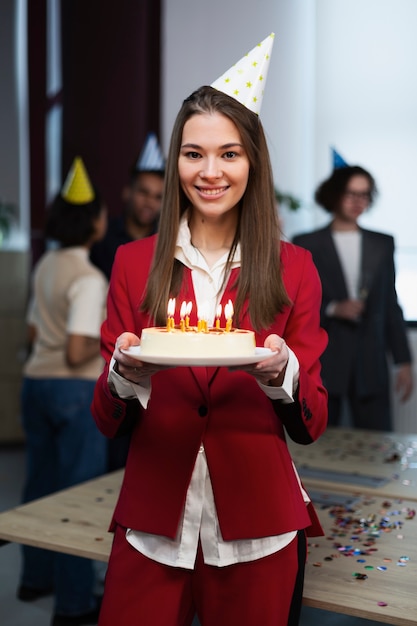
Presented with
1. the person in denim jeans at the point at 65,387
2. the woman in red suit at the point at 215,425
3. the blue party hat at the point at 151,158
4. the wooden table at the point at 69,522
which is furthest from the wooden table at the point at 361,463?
the blue party hat at the point at 151,158

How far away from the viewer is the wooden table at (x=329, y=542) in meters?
1.58

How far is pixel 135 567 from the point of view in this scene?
149 centimetres

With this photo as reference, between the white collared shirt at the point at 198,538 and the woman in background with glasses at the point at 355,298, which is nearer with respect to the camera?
the white collared shirt at the point at 198,538

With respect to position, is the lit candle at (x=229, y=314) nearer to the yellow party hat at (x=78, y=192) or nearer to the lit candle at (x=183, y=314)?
the lit candle at (x=183, y=314)

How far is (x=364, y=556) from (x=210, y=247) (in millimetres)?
750

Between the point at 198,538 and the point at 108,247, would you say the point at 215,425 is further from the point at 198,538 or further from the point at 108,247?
the point at 108,247

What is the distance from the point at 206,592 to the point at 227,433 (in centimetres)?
27

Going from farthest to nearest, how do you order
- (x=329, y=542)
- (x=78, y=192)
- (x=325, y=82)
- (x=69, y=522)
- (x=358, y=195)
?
(x=325, y=82), (x=358, y=195), (x=78, y=192), (x=69, y=522), (x=329, y=542)

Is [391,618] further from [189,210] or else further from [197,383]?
[189,210]

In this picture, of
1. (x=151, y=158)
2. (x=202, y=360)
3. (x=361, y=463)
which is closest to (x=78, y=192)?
(x=151, y=158)

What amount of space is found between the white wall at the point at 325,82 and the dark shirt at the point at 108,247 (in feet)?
4.32

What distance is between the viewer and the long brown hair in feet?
4.90

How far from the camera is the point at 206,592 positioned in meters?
1.47

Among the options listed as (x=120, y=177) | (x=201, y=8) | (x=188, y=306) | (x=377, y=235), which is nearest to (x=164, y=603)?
(x=188, y=306)
